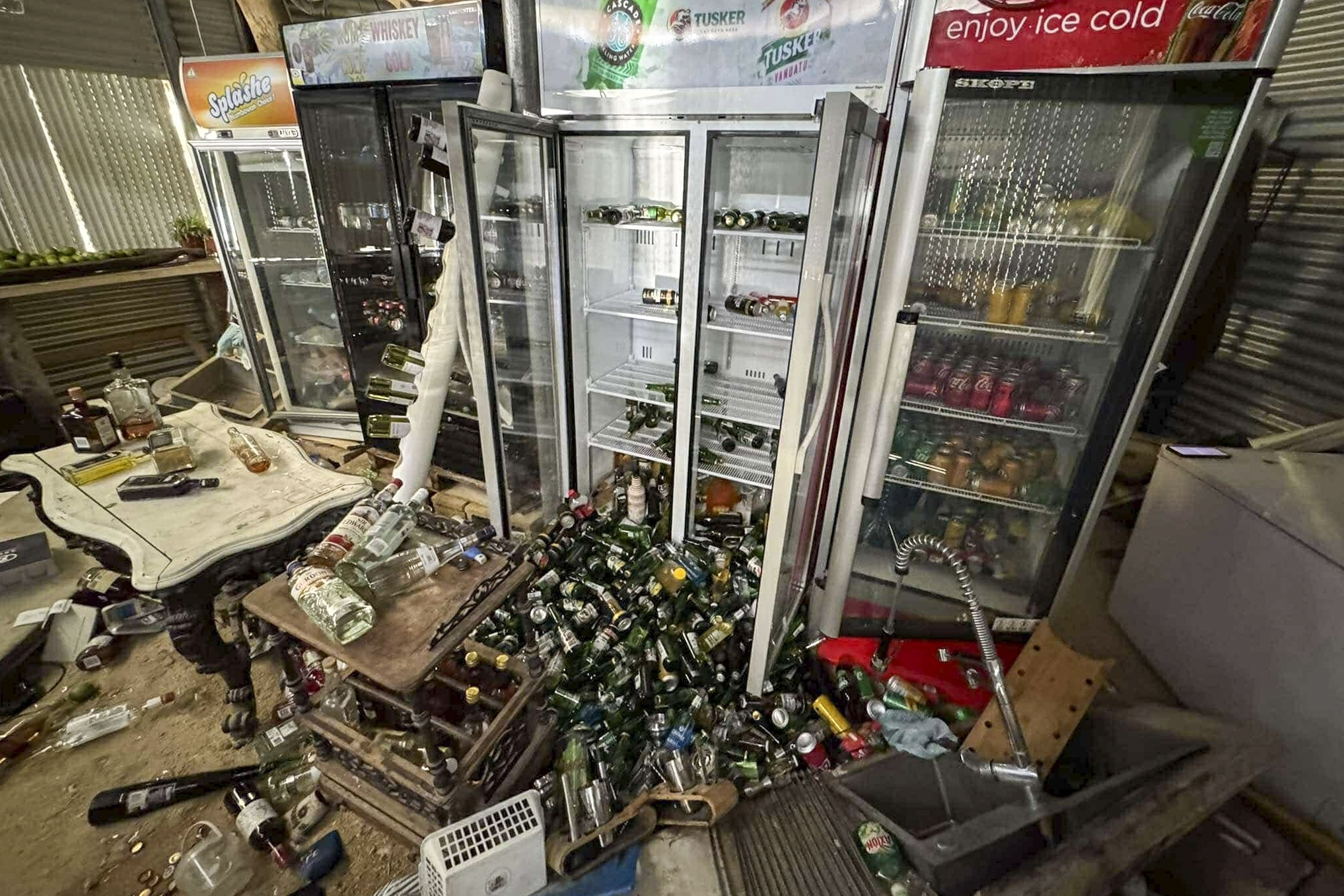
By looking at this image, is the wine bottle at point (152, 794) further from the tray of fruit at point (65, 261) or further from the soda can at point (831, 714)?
A: the tray of fruit at point (65, 261)

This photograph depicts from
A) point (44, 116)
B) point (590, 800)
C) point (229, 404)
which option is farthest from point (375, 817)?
point (44, 116)

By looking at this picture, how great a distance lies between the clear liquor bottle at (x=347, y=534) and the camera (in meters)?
1.43

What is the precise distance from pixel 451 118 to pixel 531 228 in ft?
2.67

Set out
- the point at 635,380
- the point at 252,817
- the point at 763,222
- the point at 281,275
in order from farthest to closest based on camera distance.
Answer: the point at 281,275
the point at 635,380
the point at 763,222
the point at 252,817

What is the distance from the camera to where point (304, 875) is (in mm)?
1567

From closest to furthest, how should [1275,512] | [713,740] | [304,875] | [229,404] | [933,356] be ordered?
[304,875] → [1275,512] → [713,740] → [933,356] → [229,404]

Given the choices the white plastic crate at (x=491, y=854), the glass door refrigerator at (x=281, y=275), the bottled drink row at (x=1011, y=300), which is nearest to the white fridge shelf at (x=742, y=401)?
the bottled drink row at (x=1011, y=300)

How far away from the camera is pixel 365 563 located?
4.86 feet

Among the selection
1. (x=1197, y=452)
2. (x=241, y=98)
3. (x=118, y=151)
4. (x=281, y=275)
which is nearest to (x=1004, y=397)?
(x=1197, y=452)

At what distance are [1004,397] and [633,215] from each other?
5.74 ft

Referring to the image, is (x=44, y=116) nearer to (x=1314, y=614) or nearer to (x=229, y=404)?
(x=229, y=404)

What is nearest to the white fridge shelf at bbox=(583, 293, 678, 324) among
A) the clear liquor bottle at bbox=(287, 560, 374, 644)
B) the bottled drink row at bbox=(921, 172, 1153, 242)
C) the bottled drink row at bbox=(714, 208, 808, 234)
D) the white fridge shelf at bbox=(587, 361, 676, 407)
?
the white fridge shelf at bbox=(587, 361, 676, 407)

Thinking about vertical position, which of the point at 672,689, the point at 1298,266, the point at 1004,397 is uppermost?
the point at 1298,266

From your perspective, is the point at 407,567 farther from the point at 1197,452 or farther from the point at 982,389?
the point at 1197,452
